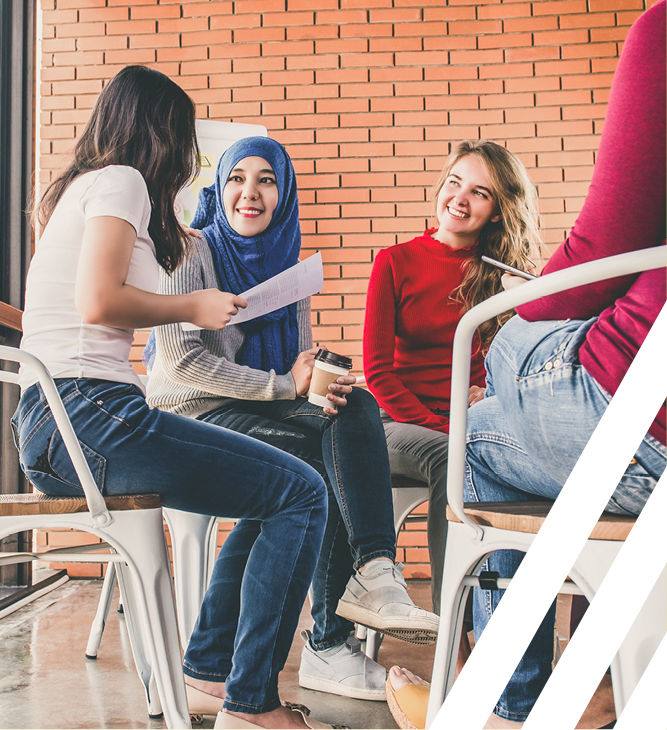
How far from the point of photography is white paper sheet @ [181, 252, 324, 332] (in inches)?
51.6

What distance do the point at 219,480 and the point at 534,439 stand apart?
511mm

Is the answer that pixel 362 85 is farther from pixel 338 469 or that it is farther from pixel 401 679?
pixel 401 679

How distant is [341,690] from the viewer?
141cm

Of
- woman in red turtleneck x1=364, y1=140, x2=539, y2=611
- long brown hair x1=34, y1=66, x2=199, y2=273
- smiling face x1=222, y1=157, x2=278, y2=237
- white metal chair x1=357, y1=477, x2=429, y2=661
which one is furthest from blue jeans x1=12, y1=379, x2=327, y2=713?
smiling face x1=222, y1=157, x2=278, y2=237

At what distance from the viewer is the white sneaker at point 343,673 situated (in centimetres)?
140

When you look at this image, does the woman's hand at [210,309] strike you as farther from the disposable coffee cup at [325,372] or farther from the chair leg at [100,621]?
the chair leg at [100,621]

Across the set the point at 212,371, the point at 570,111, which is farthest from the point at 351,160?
the point at 212,371

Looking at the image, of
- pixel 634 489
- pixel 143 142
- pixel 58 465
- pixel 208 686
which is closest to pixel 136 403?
pixel 58 465

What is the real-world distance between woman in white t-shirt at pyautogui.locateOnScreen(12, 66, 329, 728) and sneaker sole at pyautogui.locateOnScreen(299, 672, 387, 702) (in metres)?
0.35

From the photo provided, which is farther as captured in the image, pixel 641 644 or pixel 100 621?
pixel 100 621

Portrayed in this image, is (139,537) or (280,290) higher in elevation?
(280,290)

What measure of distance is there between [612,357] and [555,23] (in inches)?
111

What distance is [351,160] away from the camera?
113 inches

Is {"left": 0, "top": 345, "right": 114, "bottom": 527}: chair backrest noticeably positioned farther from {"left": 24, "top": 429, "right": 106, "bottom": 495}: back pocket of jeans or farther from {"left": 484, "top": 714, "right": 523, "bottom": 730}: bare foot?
{"left": 484, "top": 714, "right": 523, "bottom": 730}: bare foot
